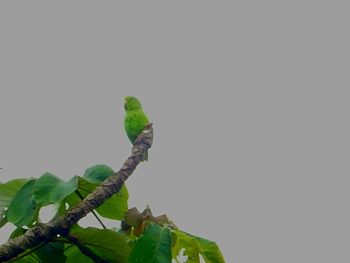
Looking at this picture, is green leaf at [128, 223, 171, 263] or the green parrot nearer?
green leaf at [128, 223, 171, 263]

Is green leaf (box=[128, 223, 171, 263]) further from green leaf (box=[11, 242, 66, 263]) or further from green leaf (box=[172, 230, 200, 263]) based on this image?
green leaf (box=[11, 242, 66, 263])

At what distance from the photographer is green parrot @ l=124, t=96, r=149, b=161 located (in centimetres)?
223

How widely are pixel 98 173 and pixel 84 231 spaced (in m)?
0.21

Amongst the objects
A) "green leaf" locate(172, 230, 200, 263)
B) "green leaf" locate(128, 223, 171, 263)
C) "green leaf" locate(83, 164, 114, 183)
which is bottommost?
"green leaf" locate(172, 230, 200, 263)

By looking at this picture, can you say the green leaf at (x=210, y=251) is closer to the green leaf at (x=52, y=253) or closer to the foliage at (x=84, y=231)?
the foliage at (x=84, y=231)

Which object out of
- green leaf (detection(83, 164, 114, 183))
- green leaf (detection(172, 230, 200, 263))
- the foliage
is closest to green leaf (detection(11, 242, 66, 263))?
the foliage

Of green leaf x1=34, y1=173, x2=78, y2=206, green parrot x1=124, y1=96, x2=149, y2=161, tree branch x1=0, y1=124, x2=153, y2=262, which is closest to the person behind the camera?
tree branch x1=0, y1=124, x2=153, y2=262

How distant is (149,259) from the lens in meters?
1.66

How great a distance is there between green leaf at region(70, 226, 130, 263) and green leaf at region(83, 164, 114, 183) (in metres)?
0.18

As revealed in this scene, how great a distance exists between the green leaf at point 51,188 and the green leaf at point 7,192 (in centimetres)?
19

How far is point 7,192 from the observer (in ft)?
6.44

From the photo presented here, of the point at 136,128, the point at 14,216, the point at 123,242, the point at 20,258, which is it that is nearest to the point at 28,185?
the point at 14,216

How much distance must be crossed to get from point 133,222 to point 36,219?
0.35m

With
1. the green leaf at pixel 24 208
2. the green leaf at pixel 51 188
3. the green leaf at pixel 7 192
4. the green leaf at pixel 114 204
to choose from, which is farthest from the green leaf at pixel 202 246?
the green leaf at pixel 7 192
